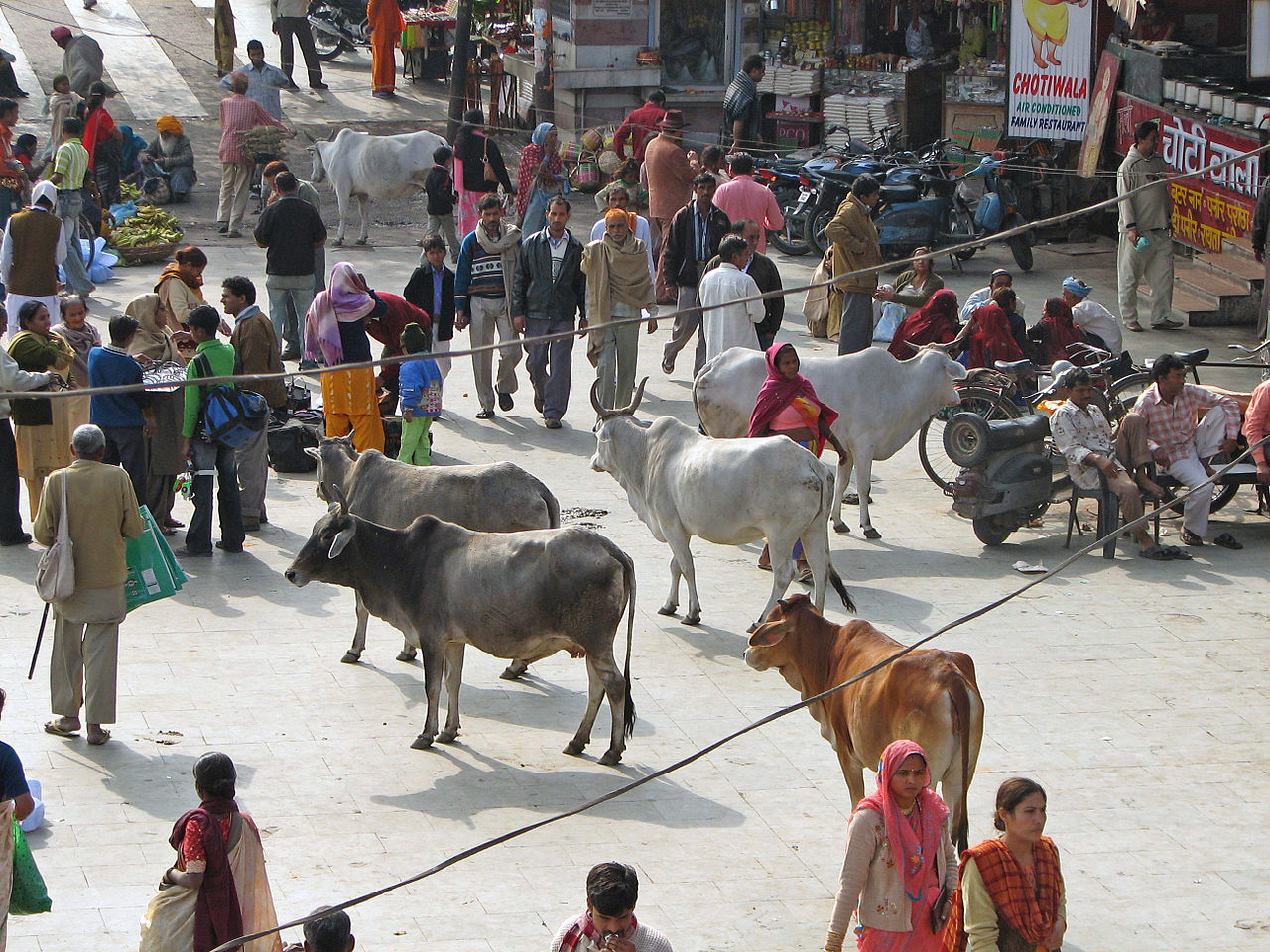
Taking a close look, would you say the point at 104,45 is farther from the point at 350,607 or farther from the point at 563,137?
the point at 350,607

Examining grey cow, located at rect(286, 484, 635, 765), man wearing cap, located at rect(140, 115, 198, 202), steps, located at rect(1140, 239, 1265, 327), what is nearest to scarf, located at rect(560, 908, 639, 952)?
grey cow, located at rect(286, 484, 635, 765)

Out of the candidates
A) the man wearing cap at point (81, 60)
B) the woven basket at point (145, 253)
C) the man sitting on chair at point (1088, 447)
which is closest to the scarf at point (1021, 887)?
the man sitting on chair at point (1088, 447)

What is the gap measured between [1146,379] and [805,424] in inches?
124

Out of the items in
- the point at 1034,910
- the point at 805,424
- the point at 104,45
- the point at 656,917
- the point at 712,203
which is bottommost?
the point at 656,917

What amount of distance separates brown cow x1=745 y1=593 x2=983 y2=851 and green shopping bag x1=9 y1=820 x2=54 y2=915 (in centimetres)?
296

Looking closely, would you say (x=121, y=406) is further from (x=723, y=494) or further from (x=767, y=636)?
(x=767, y=636)

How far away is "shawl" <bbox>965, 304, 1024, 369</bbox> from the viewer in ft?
40.8

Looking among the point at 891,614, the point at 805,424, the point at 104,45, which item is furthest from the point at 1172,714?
the point at 104,45

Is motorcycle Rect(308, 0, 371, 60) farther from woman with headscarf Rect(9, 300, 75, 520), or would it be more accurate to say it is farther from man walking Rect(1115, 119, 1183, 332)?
woman with headscarf Rect(9, 300, 75, 520)

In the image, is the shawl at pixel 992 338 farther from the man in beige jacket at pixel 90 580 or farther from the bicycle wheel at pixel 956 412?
the man in beige jacket at pixel 90 580

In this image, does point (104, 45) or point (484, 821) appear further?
point (104, 45)

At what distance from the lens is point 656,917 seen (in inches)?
247

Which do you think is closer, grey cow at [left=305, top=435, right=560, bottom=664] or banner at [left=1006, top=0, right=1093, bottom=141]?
grey cow at [left=305, top=435, right=560, bottom=664]

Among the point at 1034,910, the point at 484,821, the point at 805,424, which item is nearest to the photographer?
the point at 1034,910
